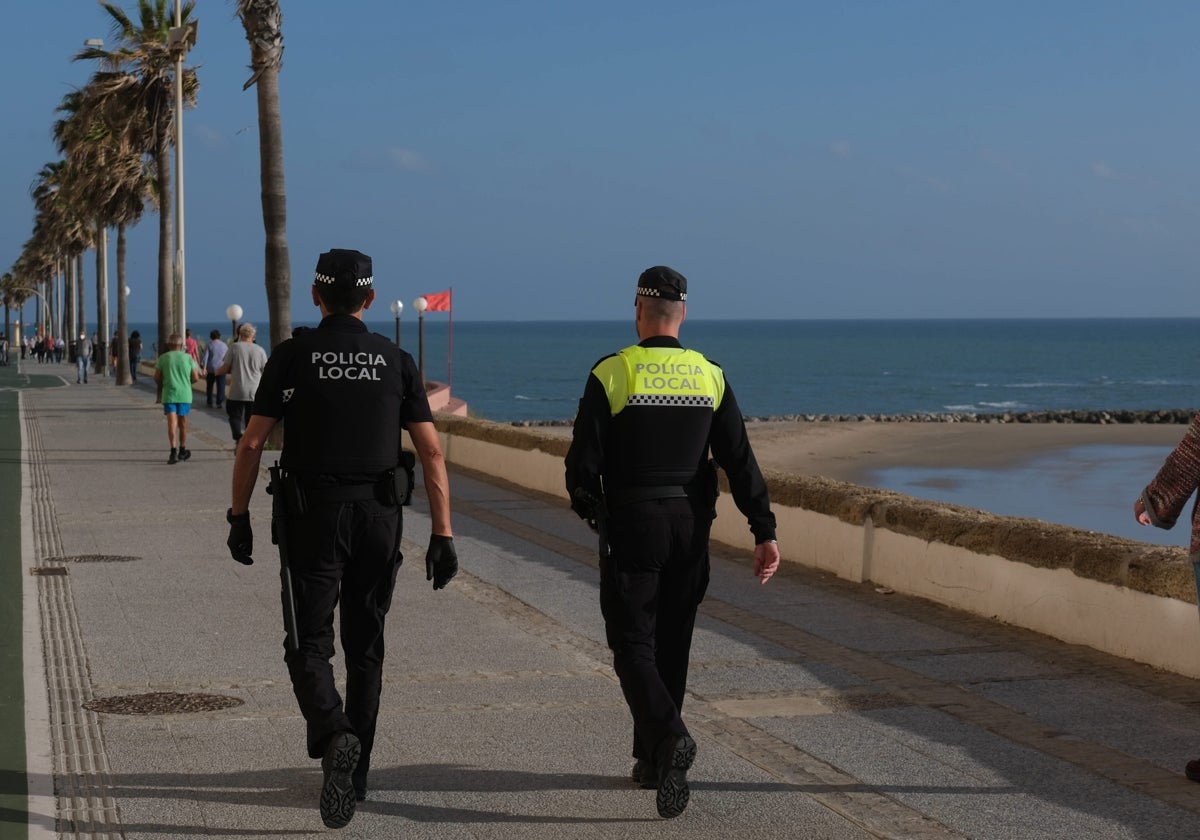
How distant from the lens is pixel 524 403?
305 feet

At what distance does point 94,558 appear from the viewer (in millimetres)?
11727

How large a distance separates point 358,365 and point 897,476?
95.3 feet

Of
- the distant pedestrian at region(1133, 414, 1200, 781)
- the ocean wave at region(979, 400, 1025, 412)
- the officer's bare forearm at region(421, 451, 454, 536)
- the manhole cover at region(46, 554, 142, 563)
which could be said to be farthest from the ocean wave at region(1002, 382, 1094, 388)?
the officer's bare forearm at region(421, 451, 454, 536)

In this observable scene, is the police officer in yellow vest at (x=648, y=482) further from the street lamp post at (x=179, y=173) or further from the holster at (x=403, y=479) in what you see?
the street lamp post at (x=179, y=173)

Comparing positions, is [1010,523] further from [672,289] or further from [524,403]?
[524,403]

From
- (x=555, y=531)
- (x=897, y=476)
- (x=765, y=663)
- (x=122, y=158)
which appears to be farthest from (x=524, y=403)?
(x=765, y=663)

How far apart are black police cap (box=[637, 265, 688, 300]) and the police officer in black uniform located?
84 cm

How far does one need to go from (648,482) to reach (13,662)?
3936 mm

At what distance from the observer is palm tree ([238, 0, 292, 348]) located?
23.4 meters

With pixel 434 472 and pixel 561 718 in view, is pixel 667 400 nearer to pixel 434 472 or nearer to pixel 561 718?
pixel 434 472

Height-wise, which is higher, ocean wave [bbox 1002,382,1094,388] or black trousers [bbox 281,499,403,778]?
black trousers [bbox 281,499,403,778]

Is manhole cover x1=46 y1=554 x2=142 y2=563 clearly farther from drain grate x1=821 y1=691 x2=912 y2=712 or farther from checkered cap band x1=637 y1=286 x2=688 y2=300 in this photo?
checkered cap band x1=637 y1=286 x2=688 y2=300

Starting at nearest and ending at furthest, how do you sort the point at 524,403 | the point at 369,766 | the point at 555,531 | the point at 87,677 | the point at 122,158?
1. the point at 369,766
2. the point at 87,677
3. the point at 555,531
4. the point at 122,158
5. the point at 524,403

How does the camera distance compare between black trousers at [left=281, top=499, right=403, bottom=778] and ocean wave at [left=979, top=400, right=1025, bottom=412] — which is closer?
black trousers at [left=281, top=499, right=403, bottom=778]
